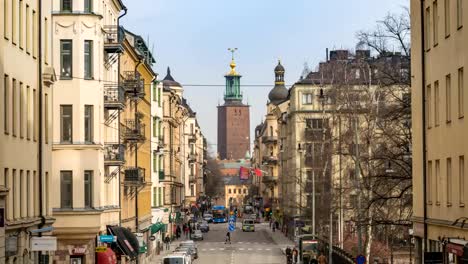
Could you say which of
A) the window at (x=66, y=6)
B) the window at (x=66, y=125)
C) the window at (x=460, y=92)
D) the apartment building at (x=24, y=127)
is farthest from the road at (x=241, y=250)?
the window at (x=460, y=92)

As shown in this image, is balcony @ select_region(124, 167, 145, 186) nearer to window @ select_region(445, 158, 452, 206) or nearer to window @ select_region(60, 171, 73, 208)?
window @ select_region(60, 171, 73, 208)

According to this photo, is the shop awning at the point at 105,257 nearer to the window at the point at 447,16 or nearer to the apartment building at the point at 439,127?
the apartment building at the point at 439,127

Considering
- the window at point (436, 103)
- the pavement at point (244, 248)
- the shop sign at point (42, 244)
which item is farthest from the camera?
the pavement at point (244, 248)

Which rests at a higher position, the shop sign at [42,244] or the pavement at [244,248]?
the shop sign at [42,244]

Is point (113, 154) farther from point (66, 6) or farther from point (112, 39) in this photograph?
point (66, 6)

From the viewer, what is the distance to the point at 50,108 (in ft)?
126

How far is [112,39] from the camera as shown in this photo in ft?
164

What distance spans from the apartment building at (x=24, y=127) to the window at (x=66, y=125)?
761 centimetres

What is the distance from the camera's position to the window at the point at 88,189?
46.2m

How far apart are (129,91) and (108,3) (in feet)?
28.7

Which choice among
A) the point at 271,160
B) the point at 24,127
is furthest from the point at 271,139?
the point at 24,127

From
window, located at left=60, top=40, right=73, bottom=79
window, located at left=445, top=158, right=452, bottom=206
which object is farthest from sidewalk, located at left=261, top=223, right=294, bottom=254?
window, located at left=445, top=158, right=452, bottom=206

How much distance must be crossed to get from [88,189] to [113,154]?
13.0 ft

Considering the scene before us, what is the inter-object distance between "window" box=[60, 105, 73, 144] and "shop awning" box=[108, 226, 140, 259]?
479cm
